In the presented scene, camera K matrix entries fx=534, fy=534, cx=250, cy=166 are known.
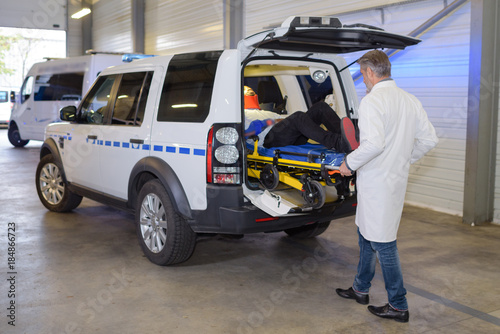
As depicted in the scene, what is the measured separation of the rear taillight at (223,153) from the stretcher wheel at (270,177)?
1.02 feet

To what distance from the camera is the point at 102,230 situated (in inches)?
224

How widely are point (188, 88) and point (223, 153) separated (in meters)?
0.71

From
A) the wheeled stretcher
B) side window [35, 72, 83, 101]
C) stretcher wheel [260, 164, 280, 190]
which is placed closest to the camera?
the wheeled stretcher

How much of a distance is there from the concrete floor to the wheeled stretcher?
749 millimetres

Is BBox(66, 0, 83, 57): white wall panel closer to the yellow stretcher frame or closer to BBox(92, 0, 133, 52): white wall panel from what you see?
BBox(92, 0, 133, 52): white wall panel

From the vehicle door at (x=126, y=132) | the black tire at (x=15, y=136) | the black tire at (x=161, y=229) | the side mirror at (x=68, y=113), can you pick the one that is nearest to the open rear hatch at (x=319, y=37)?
the vehicle door at (x=126, y=132)

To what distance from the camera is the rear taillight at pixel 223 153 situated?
387 centimetres

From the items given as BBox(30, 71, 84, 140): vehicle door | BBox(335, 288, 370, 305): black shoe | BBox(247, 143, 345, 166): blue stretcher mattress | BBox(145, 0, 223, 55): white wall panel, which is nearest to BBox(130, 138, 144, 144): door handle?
BBox(247, 143, 345, 166): blue stretcher mattress

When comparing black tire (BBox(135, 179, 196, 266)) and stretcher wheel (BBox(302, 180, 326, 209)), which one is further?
black tire (BBox(135, 179, 196, 266))

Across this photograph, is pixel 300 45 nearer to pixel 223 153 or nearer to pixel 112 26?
pixel 223 153

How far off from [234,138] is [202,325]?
4.39 feet

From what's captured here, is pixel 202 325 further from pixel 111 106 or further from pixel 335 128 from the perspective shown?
pixel 111 106

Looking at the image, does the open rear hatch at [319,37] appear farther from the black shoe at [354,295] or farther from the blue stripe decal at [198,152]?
the black shoe at [354,295]

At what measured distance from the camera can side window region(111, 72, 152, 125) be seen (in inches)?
186
